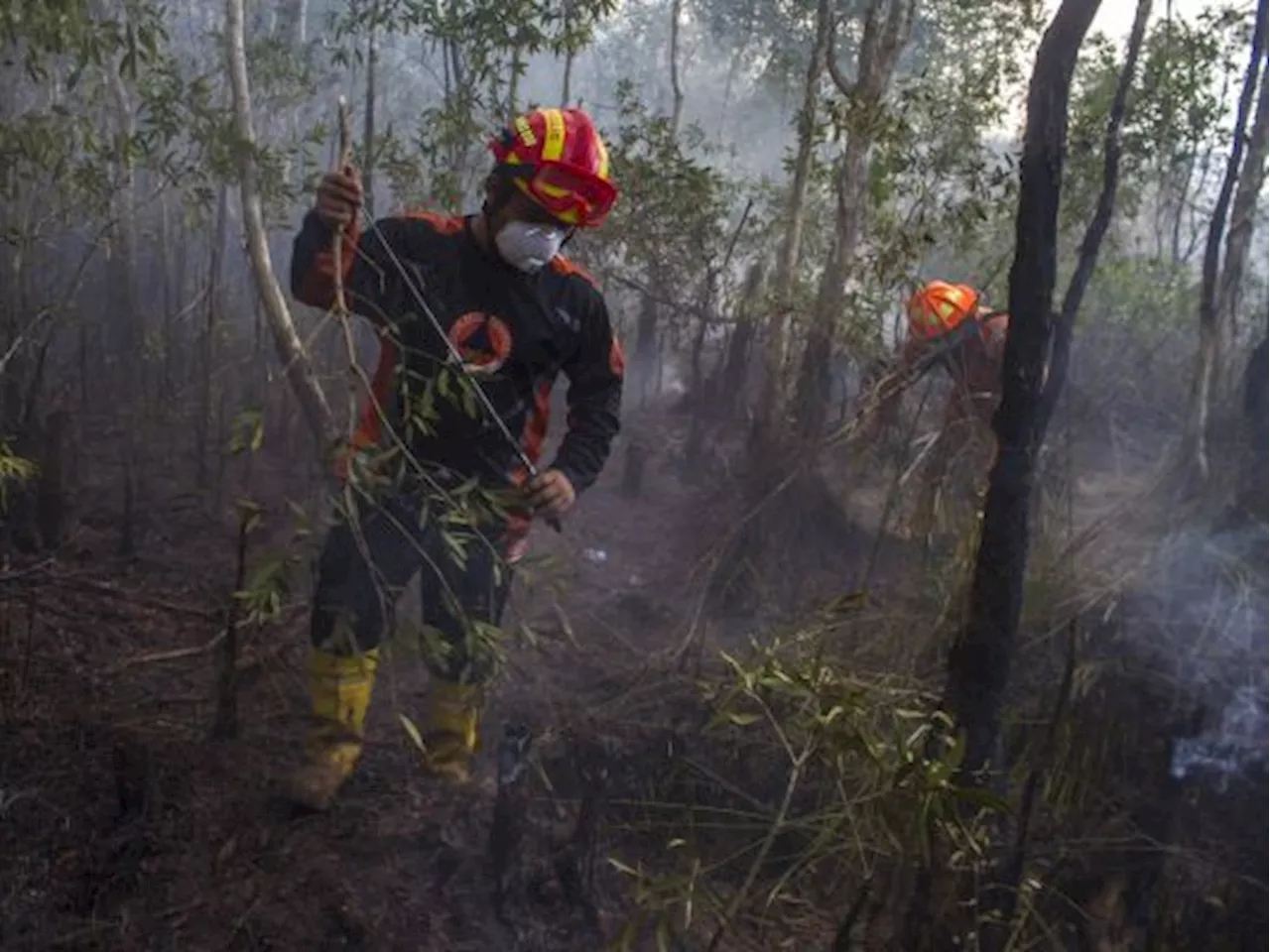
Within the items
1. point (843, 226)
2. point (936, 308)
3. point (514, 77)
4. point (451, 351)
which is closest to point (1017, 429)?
point (451, 351)

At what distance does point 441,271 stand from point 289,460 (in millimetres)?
3461

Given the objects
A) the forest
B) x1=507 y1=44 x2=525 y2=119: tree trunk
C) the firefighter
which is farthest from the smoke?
x1=507 y1=44 x2=525 y2=119: tree trunk

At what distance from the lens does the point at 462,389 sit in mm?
2584

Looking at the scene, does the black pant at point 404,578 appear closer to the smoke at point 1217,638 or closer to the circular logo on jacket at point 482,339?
the circular logo on jacket at point 482,339

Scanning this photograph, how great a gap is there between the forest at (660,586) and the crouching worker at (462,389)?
2 cm

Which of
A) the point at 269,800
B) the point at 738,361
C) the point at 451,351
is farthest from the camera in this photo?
the point at 738,361

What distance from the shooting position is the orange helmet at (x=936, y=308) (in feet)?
15.8

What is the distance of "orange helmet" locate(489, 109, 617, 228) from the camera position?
2701mm

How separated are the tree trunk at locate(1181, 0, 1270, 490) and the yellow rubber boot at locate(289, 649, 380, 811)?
4527mm

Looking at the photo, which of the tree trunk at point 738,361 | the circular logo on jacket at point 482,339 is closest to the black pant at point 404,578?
the circular logo on jacket at point 482,339

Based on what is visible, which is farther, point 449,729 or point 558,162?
point 449,729

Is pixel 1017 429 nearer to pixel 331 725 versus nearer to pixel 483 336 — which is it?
pixel 483 336

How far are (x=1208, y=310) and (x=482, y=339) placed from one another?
15.2 feet

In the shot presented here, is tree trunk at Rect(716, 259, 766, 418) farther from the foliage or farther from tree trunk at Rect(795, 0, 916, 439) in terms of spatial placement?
the foliage
